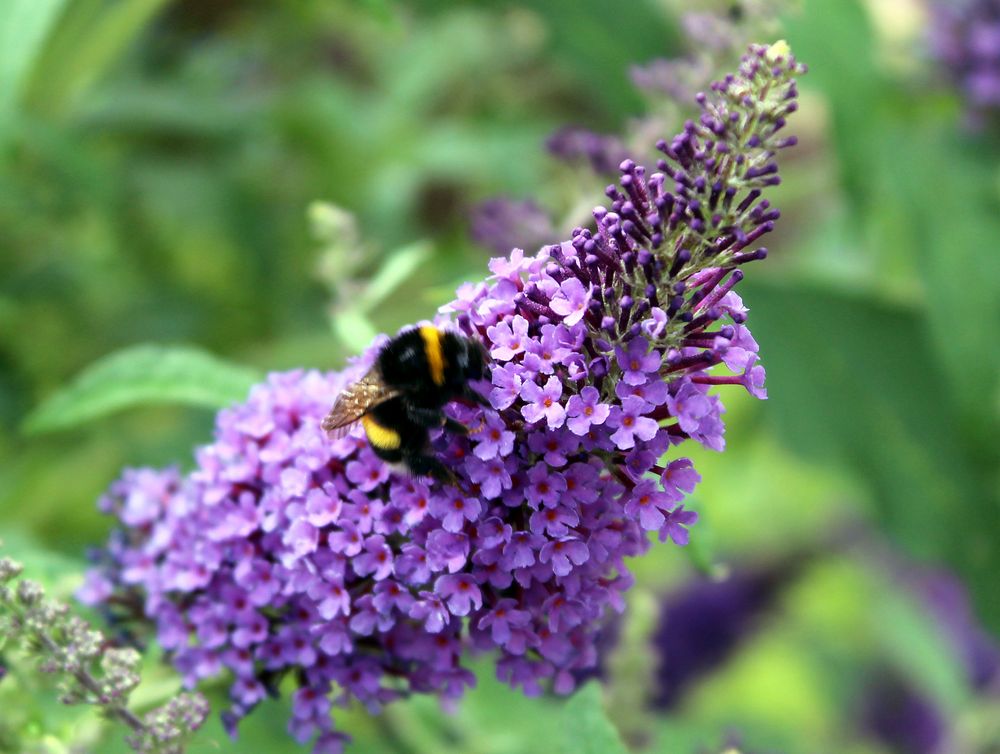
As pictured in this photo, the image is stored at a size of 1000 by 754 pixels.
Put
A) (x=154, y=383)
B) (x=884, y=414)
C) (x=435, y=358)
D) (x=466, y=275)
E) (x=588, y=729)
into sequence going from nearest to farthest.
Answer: (x=435, y=358) → (x=588, y=729) → (x=154, y=383) → (x=466, y=275) → (x=884, y=414)

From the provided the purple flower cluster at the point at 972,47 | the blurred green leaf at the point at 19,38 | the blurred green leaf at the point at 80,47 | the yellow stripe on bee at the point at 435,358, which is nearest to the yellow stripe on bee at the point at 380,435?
the yellow stripe on bee at the point at 435,358

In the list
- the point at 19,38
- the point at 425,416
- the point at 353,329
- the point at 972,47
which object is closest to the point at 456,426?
the point at 425,416

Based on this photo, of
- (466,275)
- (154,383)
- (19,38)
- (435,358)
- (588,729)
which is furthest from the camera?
(466,275)

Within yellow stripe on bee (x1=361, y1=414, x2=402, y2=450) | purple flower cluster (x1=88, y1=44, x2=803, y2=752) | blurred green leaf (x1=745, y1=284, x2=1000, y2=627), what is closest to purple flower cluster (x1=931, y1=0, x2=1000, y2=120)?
blurred green leaf (x1=745, y1=284, x2=1000, y2=627)

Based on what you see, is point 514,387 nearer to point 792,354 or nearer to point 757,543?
point 792,354

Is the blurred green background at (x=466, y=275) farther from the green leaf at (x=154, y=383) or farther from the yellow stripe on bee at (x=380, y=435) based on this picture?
the yellow stripe on bee at (x=380, y=435)

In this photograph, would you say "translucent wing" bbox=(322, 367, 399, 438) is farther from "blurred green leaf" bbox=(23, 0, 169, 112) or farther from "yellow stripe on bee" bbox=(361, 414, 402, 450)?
"blurred green leaf" bbox=(23, 0, 169, 112)

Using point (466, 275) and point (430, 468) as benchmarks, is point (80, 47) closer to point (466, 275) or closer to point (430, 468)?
point (466, 275)

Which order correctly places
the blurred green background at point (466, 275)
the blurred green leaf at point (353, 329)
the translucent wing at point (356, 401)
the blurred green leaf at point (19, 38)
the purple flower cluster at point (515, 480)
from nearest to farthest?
the purple flower cluster at point (515, 480) < the translucent wing at point (356, 401) < the blurred green leaf at point (353, 329) < the blurred green leaf at point (19, 38) < the blurred green background at point (466, 275)
